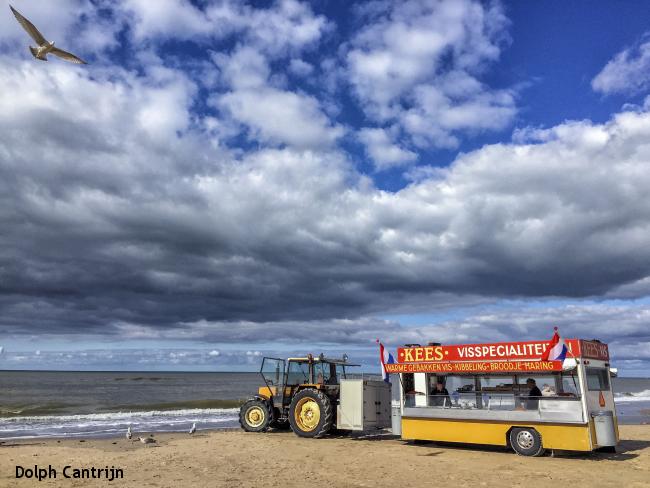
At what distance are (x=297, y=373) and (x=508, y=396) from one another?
22.8 ft

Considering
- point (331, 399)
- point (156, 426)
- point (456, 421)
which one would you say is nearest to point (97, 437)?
point (156, 426)

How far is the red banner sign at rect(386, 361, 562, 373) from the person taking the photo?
11979mm

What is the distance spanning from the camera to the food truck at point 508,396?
11.6 m

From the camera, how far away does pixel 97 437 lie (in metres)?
17.9

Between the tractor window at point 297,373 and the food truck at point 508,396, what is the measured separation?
3.39 m

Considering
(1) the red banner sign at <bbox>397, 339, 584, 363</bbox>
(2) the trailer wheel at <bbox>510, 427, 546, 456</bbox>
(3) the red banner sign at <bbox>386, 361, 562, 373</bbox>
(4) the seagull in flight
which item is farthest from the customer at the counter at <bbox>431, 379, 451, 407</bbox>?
(4) the seagull in flight

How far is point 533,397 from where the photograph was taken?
12.2 metres

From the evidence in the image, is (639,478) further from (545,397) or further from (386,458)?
(386,458)

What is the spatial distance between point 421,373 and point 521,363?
2835 mm

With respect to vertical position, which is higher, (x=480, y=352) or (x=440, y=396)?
(x=480, y=352)

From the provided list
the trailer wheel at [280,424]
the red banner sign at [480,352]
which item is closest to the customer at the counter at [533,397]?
the red banner sign at [480,352]

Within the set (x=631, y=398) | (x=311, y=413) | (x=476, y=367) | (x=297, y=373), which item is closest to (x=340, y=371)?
(x=297, y=373)

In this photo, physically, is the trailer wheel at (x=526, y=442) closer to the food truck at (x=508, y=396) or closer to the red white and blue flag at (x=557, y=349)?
the food truck at (x=508, y=396)

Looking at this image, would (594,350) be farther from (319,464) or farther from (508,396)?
(319,464)
